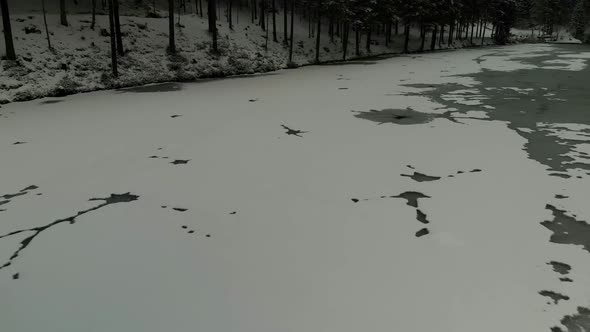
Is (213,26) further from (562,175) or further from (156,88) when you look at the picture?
(562,175)

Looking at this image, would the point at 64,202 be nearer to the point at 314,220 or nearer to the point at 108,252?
the point at 108,252

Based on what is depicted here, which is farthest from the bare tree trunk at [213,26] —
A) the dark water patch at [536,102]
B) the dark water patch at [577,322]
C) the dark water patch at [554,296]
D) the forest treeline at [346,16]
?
the dark water patch at [577,322]

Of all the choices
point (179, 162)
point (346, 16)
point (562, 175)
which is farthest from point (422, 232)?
point (346, 16)

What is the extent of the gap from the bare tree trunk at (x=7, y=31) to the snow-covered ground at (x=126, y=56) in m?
0.47

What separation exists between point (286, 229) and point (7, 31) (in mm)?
19623

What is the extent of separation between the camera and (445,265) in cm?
477

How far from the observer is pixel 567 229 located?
5609 mm

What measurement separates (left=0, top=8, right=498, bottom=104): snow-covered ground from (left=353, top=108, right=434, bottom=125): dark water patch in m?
14.7

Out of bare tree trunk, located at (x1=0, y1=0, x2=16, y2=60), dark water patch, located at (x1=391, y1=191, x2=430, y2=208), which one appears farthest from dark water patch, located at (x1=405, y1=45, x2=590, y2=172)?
bare tree trunk, located at (x1=0, y1=0, x2=16, y2=60)

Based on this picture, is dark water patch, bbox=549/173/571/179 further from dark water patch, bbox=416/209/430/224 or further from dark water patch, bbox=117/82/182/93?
dark water patch, bbox=117/82/182/93

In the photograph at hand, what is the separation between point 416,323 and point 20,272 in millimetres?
4619

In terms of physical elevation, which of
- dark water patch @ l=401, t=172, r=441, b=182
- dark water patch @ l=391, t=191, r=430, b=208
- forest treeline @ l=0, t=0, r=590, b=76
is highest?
forest treeline @ l=0, t=0, r=590, b=76

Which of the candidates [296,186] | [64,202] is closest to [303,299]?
[296,186]

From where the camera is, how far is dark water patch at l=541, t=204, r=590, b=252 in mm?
5289
